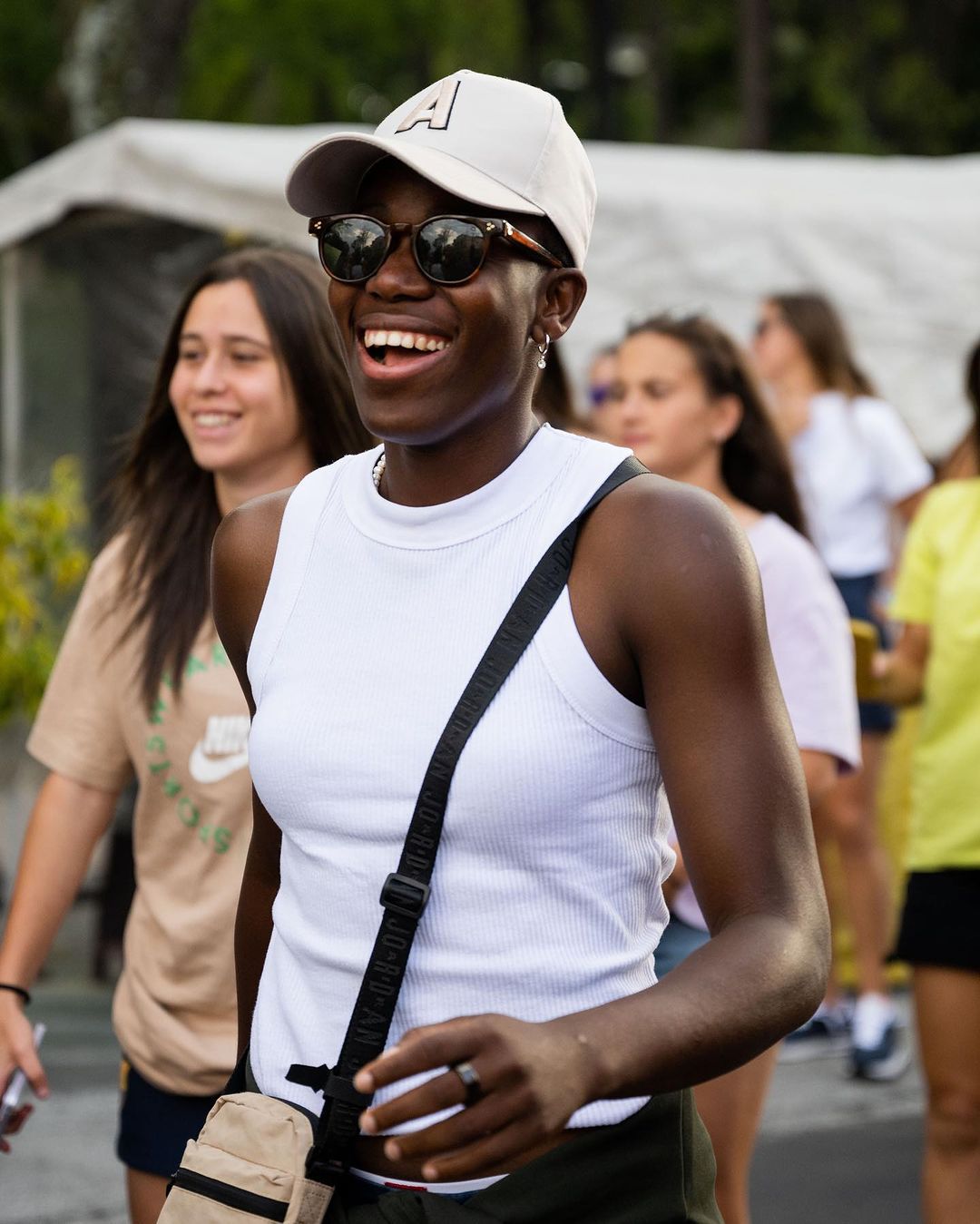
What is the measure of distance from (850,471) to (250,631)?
5427 millimetres

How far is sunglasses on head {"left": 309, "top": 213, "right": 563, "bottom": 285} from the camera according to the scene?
2135 millimetres

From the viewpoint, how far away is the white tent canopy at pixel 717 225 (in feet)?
25.9

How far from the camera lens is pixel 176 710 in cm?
334

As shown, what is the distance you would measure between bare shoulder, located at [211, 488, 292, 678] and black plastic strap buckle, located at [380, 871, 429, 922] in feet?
1.70

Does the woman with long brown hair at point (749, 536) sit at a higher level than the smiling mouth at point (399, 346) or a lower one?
lower

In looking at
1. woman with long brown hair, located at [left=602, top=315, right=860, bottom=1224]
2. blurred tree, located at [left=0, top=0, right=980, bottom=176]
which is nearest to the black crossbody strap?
woman with long brown hair, located at [left=602, top=315, right=860, bottom=1224]

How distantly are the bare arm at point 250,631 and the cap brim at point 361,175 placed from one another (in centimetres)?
40

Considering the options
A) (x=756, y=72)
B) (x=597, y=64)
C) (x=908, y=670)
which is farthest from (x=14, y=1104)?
(x=597, y=64)

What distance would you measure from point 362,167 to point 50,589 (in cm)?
648

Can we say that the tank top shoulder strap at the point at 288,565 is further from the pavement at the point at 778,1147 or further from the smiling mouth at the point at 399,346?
the pavement at the point at 778,1147

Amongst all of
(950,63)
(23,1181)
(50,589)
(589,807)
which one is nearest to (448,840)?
(589,807)

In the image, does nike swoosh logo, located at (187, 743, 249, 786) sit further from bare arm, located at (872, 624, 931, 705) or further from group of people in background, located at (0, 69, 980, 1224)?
bare arm, located at (872, 624, 931, 705)

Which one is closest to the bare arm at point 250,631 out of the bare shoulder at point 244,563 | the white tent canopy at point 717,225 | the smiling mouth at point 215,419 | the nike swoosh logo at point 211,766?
the bare shoulder at point 244,563

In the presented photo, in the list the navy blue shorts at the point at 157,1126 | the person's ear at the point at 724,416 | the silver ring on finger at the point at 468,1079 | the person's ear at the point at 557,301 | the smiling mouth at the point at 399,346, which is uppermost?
the person's ear at the point at 557,301
